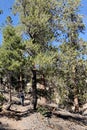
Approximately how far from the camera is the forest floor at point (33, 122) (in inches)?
1188

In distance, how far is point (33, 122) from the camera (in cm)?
3086

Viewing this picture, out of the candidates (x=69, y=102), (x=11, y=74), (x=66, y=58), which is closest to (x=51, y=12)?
(x=66, y=58)

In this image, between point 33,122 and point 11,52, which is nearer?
point 33,122

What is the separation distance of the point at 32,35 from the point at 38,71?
4134 millimetres

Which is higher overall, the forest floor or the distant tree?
the distant tree

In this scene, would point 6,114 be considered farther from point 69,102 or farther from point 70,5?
point 69,102

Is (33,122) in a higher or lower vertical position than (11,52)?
lower

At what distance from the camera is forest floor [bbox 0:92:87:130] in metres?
30.2

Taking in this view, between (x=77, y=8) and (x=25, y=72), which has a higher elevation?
(x=77, y=8)

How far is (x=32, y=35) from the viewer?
35250 mm

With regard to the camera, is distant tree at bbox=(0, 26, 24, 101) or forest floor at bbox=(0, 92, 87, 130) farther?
distant tree at bbox=(0, 26, 24, 101)

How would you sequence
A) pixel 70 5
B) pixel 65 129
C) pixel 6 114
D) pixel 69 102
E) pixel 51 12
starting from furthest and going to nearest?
pixel 69 102 < pixel 70 5 < pixel 51 12 < pixel 6 114 < pixel 65 129

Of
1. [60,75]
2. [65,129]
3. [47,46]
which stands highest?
[47,46]

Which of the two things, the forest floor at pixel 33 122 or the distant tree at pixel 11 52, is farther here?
the distant tree at pixel 11 52
